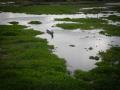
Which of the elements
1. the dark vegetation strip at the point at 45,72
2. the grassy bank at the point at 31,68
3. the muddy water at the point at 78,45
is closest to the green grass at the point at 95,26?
the muddy water at the point at 78,45

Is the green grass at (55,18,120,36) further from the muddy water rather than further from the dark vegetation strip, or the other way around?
the dark vegetation strip

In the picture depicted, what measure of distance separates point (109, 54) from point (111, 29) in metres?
20.0

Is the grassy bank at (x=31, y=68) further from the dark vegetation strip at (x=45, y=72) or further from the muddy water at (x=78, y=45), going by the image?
the muddy water at (x=78, y=45)

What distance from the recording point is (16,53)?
34594mm

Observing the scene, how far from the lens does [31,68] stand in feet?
91.7

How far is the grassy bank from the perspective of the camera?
22812 millimetres

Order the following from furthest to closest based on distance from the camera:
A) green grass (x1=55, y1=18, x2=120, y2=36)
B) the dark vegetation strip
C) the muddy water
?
1. green grass (x1=55, y1=18, x2=120, y2=36)
2. the muddy water
3. the dark vegetation strip

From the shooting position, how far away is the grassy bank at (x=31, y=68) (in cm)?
2281

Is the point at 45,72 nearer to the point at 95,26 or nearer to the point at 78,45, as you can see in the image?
the point at 78,45

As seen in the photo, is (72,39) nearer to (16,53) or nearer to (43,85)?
(16,53)

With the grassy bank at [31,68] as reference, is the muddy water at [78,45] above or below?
below

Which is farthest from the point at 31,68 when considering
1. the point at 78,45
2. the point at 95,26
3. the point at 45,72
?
the point at 95,26

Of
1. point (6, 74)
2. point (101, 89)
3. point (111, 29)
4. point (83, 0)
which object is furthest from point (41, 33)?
point (83, 0)

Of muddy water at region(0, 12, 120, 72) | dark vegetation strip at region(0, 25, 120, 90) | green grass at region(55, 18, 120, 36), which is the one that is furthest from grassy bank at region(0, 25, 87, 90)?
green grass at region(55, 18, 120, 36)
